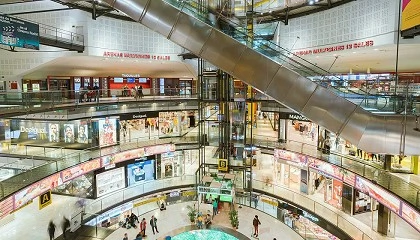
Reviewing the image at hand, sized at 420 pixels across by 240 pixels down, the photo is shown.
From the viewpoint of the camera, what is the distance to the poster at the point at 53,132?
68.0ft

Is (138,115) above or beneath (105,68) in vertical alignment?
beneath

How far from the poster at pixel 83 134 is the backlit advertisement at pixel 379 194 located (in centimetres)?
1802

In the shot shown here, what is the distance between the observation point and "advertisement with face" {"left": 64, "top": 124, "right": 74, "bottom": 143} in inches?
803

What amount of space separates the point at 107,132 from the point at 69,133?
2.66m

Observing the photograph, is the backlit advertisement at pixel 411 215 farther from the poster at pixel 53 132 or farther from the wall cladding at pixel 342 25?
the poster at pixel 53 132

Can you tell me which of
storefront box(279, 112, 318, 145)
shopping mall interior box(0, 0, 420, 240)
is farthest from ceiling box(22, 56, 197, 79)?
storefront box(279, 112, 318, 145)

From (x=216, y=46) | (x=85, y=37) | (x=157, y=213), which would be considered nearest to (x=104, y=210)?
(x=157, y=213)

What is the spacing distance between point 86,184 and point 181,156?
8.48 metres

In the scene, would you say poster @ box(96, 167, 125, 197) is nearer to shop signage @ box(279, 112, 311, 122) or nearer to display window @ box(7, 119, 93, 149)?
display window @ box(7, 119, 93, 149)

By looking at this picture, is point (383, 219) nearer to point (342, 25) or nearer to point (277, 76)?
point (342, 25)

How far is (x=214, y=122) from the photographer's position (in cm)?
1705

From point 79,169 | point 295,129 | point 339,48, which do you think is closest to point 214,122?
point 339,48

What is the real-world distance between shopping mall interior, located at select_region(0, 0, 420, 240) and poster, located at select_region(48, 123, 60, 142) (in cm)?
9

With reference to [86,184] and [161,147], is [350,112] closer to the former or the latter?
[161,147]
